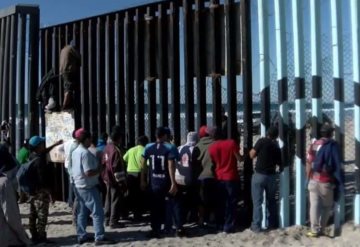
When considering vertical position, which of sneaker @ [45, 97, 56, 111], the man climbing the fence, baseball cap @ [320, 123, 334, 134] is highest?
the man climbing the fence

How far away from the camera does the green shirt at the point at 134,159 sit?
33.7 feet

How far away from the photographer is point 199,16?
1038 cm

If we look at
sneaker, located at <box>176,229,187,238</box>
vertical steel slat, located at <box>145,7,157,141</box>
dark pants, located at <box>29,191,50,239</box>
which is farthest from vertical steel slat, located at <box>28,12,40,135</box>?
sneaker, located at <box>176,229,187,238</box>

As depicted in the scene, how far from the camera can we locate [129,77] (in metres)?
11.8

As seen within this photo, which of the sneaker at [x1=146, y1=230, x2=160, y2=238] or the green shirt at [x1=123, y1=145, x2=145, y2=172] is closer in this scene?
the sneaker at [x1=146, y1=230, x2=160, y2=238]

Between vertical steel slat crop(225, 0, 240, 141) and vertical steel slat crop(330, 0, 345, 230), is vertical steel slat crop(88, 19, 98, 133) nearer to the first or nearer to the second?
vertical steel slat crop(225, 0, 240, 141)

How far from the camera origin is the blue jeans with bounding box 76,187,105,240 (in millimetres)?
9062

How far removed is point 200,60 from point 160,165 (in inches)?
81.9

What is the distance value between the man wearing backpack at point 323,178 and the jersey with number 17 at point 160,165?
207 centimetres

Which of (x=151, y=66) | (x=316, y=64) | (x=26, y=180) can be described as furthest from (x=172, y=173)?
(x=151, y=66)

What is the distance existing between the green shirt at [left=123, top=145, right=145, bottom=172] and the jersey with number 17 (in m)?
0.92

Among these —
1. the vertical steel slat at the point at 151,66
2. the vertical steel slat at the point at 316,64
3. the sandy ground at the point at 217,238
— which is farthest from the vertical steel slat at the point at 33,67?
the vertical steel slat at the point at 316,64

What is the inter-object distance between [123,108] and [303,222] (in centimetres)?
453

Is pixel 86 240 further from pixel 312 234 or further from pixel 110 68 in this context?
pixel 110 68
